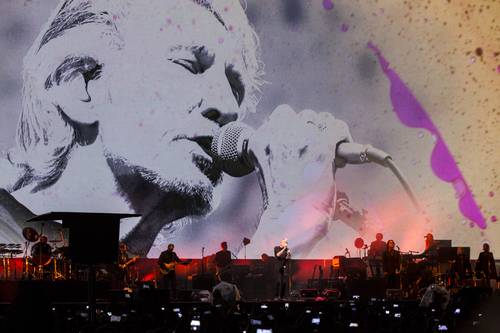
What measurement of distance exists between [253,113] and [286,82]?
3.73 feet

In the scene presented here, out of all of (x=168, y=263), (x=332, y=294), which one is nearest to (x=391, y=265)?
(x=332, y=294)

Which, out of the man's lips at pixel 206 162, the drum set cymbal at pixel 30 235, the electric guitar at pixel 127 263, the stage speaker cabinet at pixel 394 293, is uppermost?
the man's lips at pixel 206 162

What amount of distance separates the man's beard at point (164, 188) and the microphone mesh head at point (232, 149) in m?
0.28

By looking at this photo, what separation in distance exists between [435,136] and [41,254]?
9.98 m

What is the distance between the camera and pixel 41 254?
1686cm

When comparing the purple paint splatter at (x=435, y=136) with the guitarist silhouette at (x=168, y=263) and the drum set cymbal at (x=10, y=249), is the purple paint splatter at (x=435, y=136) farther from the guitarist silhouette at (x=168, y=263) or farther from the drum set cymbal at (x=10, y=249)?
the drum set cymbal at (x=10, y=249)

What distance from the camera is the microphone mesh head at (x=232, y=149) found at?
19016 mm

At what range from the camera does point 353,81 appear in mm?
20156

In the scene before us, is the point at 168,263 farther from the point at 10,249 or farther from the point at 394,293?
the point at 394,293

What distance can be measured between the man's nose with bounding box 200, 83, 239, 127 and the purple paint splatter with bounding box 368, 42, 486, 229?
3844 millimetres

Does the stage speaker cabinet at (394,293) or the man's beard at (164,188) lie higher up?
the man's beard at (164,188)

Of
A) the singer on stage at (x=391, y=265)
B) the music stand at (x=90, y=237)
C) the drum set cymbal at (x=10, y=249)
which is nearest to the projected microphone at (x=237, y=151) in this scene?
the singer on stage at (x=391, y=265)

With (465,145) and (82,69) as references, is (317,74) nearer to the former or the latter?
(465,145)

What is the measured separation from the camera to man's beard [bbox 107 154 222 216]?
1828 centimetres
